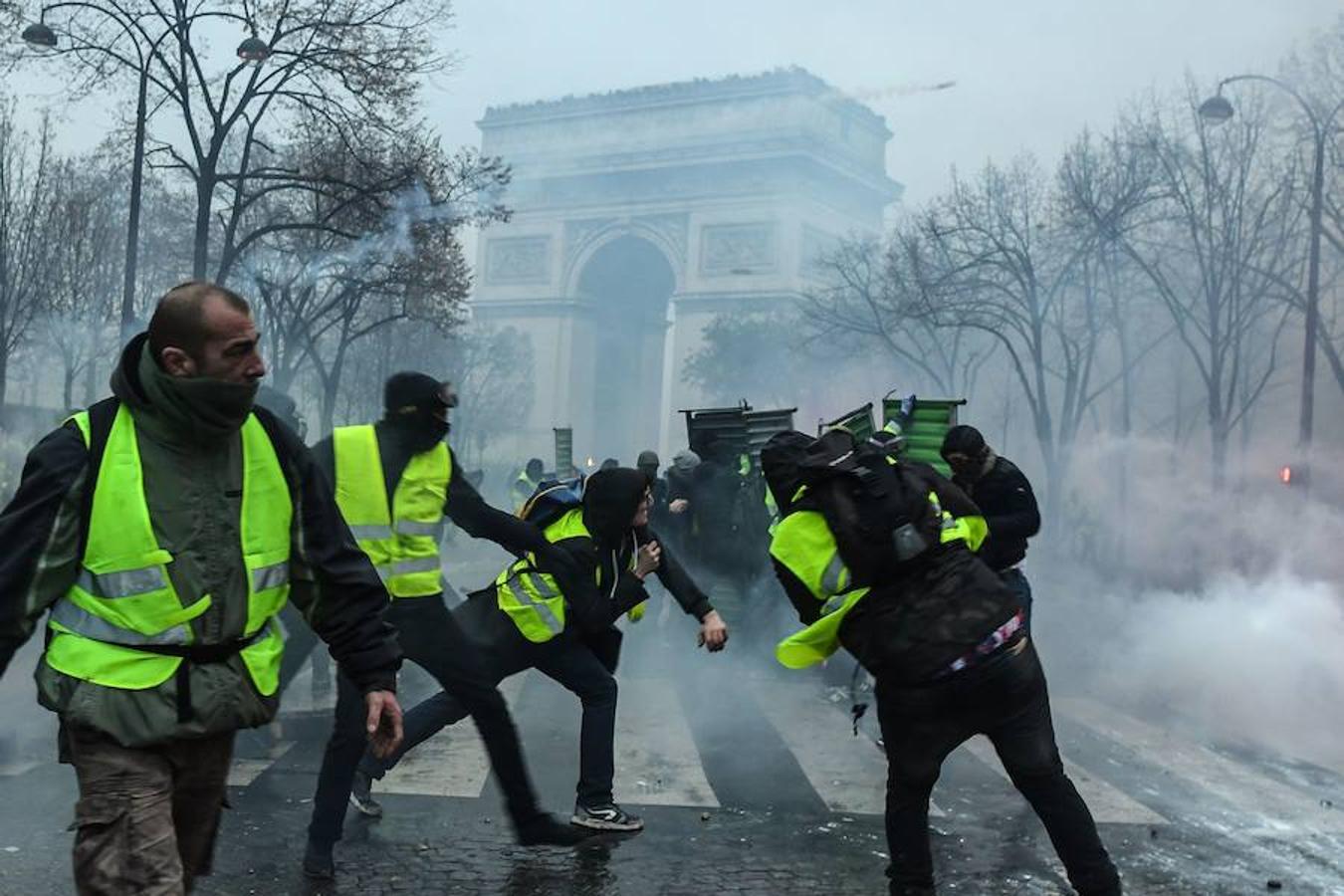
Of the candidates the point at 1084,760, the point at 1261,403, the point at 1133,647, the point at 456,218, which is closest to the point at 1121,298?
the point at 1261,403

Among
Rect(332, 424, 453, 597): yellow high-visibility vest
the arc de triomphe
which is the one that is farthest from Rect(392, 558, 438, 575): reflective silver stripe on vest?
the arc de triomphe

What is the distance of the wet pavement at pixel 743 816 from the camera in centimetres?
474

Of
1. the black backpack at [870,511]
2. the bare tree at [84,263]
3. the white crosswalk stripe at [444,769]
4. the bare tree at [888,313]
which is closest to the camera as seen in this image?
the black backpack at [870,511]

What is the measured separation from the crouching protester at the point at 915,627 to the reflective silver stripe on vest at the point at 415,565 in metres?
1.51

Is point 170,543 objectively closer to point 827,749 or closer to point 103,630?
point 103,630

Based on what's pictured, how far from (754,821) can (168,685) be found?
133 inches

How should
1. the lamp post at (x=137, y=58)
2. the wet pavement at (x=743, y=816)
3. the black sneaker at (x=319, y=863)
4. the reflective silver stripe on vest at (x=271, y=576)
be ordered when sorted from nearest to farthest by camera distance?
the reflective silver stripe on vest at (x=271, y=576) < the black sneaker at (x=319, y=863) < the wet pavement at (x=743, y=816) < the lamp post at (x=137, y=58)

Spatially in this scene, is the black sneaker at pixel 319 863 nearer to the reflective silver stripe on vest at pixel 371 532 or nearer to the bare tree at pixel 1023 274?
the reflective silver stripe on vest at pixel 371 532

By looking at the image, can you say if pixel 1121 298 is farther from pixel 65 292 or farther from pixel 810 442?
pixel 810 442

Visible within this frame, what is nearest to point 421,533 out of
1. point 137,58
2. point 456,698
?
point 456,698

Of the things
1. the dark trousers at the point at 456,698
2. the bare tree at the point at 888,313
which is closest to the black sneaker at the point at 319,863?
the dark trousers at the point at 456,698

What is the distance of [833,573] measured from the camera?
3883mm

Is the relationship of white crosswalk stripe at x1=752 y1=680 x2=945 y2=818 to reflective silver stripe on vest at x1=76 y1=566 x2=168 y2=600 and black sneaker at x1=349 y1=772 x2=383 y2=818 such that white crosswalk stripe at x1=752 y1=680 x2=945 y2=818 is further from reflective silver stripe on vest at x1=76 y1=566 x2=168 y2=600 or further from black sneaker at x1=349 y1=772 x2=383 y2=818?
reflective silver stripe on vest at x1=76 y1=566 x2=168 y2=600

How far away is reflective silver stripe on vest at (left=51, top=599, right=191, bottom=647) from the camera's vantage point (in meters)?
2.68
